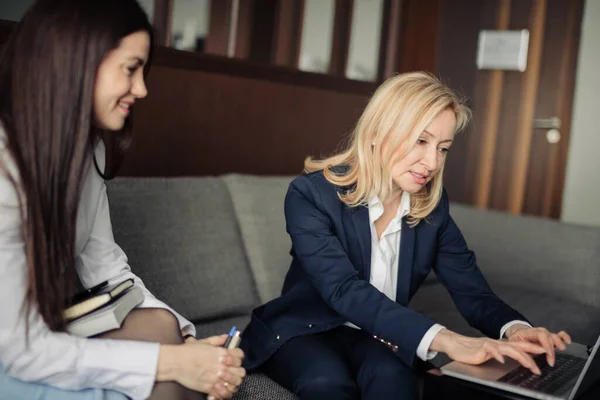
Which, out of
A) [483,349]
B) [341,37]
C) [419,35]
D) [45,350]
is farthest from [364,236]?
[419,35]

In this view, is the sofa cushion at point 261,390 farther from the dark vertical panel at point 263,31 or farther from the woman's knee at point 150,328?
the dark vertical panel at point 263,31

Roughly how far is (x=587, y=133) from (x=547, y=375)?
3796 millimetres

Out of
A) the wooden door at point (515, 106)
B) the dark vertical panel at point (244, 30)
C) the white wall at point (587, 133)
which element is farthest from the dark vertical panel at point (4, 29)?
the white wall at point (587, 133)

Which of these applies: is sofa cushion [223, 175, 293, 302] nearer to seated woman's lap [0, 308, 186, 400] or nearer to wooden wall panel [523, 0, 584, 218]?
seated woman's lap [0, 308, 186, 400]

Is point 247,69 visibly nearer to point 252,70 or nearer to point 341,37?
point 252,70

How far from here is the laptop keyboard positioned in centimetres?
123

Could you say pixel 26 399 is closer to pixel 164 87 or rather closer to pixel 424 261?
pixel 424 261

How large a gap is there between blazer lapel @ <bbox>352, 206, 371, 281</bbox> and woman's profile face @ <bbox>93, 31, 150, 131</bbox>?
2.07 feet

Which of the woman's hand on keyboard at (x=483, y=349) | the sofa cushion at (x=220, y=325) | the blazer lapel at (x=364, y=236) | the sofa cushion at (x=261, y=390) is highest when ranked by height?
the blazer lapel at (x=364, y=236)

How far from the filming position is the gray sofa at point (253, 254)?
1.94 m

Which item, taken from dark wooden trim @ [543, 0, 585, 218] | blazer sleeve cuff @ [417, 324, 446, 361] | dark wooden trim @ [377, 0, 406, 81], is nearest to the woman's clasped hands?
blazer sleeve cuff @ [417, 324, 446, 361]

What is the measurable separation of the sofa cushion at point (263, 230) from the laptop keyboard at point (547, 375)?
959 millimetres

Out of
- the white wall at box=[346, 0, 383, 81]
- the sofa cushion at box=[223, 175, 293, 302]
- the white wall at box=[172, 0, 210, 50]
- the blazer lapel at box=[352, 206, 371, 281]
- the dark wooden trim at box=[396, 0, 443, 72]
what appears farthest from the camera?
the dark wooden trim at box=[396, 0, 443, 72]

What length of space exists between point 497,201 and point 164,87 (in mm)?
2475
